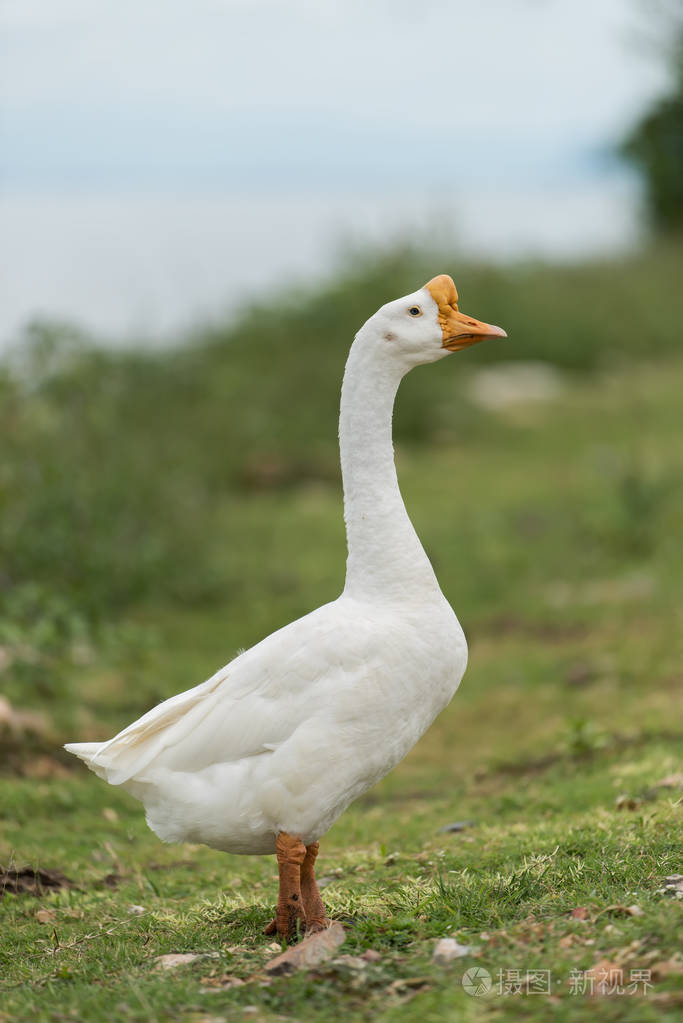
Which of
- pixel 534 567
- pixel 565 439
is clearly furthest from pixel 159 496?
pixel 565 439

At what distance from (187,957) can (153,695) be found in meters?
4.98

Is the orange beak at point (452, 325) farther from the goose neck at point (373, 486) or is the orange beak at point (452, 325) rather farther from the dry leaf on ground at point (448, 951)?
the dry leaf on ground at point (448, 951)

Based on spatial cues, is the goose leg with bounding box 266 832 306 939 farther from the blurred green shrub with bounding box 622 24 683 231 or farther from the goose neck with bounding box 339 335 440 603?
the blurred green shrub with bounding box 622 24 683 231

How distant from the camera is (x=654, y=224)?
Answer: 39.3m

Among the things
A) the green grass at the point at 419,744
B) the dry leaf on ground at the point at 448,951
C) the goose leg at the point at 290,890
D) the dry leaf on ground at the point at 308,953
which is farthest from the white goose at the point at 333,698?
the dry leaf on ground at the point at 448,951

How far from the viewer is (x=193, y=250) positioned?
68.8 ft

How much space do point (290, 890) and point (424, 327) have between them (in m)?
2.09

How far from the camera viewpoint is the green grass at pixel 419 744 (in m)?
3.78

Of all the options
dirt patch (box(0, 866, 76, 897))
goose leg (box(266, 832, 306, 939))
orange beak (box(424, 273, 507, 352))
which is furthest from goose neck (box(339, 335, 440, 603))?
dirt patch (box(0, 866, 76, 897))

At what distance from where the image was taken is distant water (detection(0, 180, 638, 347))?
15.5 metres

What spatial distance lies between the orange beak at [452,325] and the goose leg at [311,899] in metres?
1.95

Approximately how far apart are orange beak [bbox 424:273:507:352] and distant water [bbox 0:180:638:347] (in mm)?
5084

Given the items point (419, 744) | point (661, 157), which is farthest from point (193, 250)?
point (661, 157)

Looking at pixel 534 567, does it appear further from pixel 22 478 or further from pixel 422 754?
pixel 22 478
